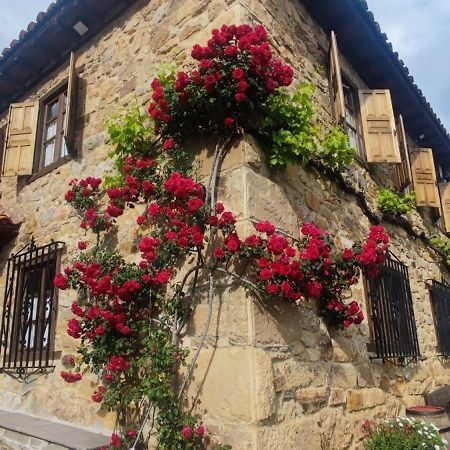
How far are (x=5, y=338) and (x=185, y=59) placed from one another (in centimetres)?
339

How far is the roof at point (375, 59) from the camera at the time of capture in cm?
538

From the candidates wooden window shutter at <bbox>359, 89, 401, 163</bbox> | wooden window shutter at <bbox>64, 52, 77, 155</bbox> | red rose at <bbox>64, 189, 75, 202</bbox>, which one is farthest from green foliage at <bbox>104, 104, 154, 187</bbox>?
wooden window shutter at <bbox>359, 89, 401, 163</bbox>

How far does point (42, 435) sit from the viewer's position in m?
3.49

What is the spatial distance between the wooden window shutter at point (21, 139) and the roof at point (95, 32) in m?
0.64

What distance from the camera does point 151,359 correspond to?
3.01 meters

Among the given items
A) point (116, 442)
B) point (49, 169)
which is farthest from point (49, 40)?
point (116, 442)

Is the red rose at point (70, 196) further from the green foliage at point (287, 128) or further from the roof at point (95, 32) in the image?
the roof at point (95, 32)

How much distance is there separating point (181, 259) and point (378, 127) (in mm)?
3404

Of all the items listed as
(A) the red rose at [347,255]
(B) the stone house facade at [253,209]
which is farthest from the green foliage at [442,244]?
(A) the red rose at [347,255]

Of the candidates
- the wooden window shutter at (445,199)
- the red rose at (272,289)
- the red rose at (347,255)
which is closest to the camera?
the red rose at (272,289)

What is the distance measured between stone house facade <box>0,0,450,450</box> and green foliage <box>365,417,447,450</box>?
16 centimetres

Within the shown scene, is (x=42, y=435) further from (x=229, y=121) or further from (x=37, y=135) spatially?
(x=37, y=135)

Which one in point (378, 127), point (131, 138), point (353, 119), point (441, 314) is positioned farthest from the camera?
point (441, 314)

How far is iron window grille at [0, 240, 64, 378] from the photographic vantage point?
450cm
